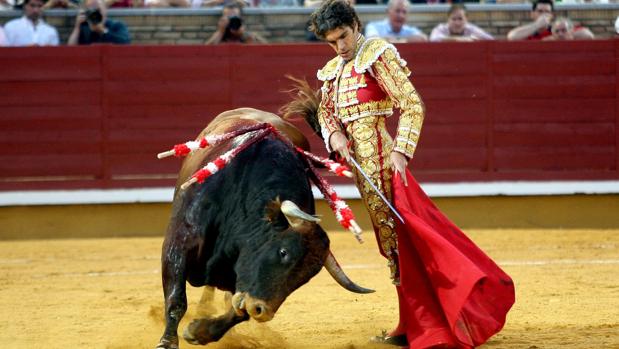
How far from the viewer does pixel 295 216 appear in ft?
12.4

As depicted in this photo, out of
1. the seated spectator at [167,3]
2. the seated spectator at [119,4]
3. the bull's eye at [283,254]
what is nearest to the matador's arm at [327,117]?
the bull's eye at [283,254]

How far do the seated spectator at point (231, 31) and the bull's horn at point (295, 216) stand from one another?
16.9 feet

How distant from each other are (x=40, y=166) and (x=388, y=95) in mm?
5027

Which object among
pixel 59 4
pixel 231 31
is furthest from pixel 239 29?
pixel 59 4

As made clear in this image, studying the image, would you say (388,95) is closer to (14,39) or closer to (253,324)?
(253,324)

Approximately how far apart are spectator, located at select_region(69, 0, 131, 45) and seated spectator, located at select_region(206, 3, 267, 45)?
67cm

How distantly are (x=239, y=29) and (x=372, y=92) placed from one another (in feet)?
15.7

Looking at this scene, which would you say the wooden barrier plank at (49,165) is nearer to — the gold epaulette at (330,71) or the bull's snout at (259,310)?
the gold epaulette at (330,71)

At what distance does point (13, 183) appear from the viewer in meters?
8.58

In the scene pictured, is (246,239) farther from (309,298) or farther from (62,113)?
(62,113)

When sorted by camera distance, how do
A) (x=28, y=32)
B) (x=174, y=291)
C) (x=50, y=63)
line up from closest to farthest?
(x=174, y=291) → (x=50, y=63) → (x=28, y=32)

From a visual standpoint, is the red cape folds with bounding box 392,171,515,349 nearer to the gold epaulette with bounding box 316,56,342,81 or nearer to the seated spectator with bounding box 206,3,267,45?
the gold epaulette with bounding box 316,56,342,81

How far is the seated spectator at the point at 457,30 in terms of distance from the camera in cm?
891

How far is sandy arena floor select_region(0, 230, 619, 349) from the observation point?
4.59m
